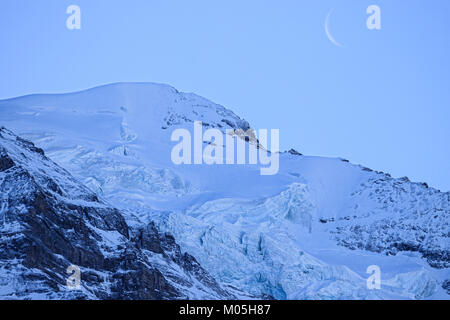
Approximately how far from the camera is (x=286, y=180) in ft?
371

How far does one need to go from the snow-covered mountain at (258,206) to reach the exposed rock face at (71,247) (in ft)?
12.3

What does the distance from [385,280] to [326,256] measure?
7157mm

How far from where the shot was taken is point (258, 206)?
105 meters

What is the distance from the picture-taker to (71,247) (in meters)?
73.4

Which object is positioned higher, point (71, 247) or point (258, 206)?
point (71, 247)

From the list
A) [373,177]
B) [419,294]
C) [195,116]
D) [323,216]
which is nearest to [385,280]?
[419,294]

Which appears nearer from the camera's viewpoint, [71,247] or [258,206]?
[71,247]

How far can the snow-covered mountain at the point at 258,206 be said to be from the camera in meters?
91.7

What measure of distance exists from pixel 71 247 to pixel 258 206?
3413 cm

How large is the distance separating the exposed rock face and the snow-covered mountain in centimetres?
376

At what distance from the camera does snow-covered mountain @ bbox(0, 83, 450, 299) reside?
9169cm

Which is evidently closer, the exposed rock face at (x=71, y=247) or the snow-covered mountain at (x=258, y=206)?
the exposed rock face at (x=71, y=247)

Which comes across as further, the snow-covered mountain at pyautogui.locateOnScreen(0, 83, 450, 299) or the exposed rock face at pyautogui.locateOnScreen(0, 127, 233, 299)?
the snow-covered mountain at pyautogui.locateOnScreen(0, 83, 450, 299)
